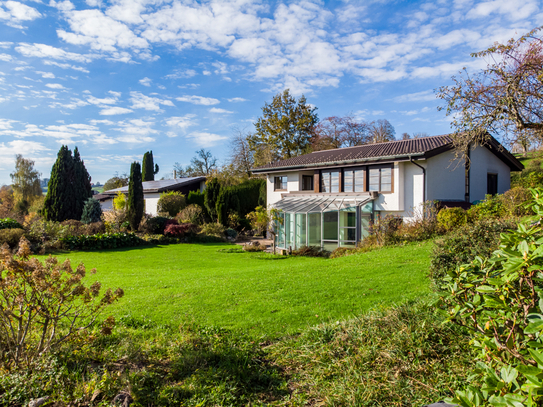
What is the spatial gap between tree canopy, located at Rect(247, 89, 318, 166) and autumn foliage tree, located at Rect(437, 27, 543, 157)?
2376cm

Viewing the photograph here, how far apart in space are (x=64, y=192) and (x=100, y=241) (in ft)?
25.7

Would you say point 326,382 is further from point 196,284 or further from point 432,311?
point 196,284

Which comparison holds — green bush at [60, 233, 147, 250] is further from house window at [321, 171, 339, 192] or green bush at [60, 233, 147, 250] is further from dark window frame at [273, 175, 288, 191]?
house window at [321, 171, 339, 192]

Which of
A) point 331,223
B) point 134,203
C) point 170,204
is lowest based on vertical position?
point 331,223

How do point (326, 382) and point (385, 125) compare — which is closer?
point (326, 382)

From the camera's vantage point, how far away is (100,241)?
17.3 metres

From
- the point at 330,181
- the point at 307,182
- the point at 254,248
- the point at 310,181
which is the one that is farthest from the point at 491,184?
the point at 254,248

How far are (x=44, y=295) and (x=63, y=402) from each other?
1149 millimetres

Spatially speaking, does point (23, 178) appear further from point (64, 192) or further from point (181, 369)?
point (181, 369)

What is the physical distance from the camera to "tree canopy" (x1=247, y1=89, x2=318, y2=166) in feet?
116

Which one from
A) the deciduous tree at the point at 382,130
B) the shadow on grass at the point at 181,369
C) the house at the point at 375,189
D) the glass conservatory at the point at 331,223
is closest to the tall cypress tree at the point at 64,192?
the house at the point at 375,189

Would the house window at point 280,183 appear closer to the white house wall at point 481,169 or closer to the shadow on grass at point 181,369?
the white house wall at point 481,169

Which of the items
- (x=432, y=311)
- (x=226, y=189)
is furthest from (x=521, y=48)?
(x=226, y=189)

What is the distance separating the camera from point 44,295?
3.71m
